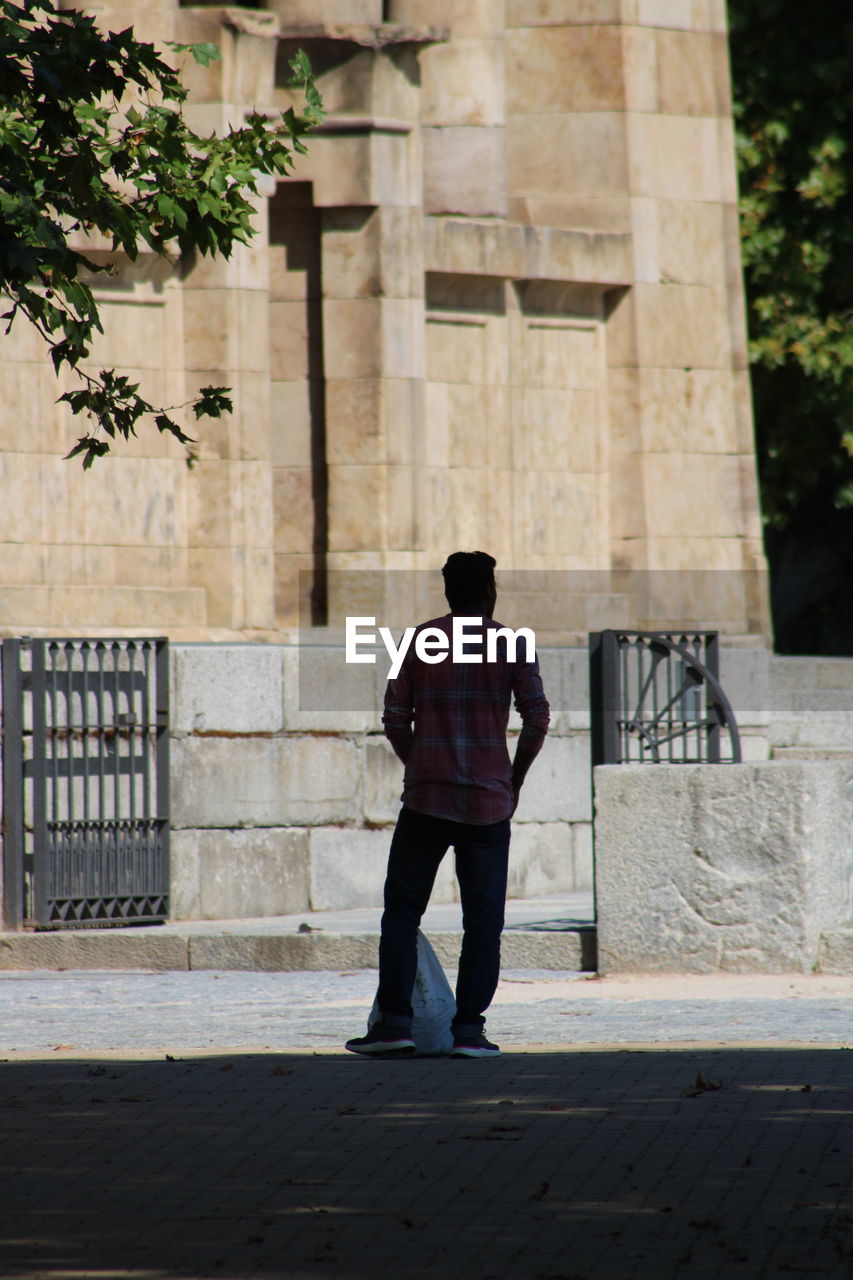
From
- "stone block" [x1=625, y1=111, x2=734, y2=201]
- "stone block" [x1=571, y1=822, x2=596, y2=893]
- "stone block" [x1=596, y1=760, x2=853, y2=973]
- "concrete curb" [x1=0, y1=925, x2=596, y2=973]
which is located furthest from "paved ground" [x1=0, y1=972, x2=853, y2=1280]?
"stone block" [x1=625, y1=111, x2=734, y2=201]

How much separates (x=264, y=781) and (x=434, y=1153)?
8116 mm

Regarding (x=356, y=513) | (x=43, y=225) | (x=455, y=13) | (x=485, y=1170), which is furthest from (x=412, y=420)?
(x=485, y=1170)

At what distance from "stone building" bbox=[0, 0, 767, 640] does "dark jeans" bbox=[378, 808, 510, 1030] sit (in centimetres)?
652

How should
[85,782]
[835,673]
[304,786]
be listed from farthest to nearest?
[835,673] → [304,786] → [85,782]

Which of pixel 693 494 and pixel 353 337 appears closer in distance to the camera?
pixel 353 337

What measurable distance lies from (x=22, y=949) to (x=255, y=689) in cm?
230

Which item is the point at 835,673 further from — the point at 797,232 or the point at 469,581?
the point at 469,581

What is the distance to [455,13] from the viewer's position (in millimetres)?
17547

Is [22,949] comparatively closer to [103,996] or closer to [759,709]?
[103,996]

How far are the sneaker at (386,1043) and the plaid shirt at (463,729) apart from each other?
0.75 meters

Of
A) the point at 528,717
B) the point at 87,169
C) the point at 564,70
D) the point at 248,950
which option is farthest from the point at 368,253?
the point at 87,169

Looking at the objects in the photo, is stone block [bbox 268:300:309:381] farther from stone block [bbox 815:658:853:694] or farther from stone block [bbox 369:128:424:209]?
stone block [bbox 815:658:853:694]

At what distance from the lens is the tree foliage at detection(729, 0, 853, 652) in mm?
23234

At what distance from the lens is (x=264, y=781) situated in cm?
1446
